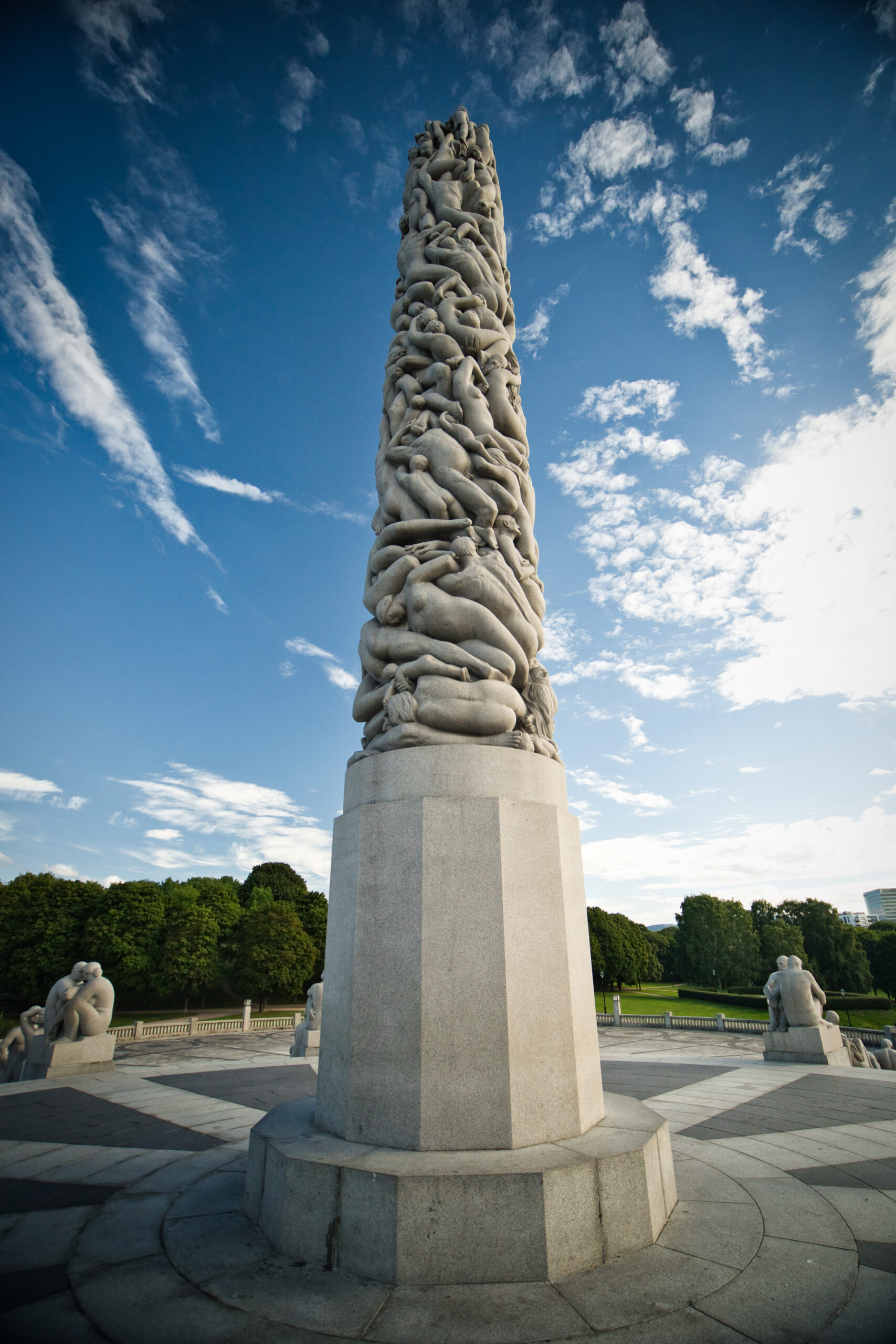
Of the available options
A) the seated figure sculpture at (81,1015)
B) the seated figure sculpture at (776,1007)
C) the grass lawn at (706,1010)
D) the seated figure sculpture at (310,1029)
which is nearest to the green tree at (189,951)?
the grass lawn at (706,1010)

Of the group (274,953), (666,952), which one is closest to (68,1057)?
(274,953)

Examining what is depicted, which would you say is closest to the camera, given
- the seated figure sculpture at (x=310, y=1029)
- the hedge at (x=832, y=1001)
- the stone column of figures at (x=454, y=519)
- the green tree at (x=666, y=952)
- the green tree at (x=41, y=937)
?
the stone column of figures at (x=454, y=519)

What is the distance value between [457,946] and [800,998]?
41.7ft

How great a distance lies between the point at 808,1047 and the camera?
1356cm

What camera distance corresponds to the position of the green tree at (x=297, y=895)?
55188 millimetres

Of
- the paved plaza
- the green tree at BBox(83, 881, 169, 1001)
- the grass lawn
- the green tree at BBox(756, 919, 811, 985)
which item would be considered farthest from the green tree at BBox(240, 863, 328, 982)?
the paved plaza

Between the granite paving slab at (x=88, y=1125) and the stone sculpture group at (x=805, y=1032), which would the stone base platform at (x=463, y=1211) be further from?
the stone sculpture group at (x=805, y=1032)

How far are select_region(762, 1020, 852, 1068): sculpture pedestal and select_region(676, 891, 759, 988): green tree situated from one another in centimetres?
6377

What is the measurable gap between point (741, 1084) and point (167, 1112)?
9213 mm

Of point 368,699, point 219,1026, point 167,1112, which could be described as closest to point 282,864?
point 219,1026

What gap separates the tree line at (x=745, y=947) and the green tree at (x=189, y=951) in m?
34.4

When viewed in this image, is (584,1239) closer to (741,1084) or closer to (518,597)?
(518,597)

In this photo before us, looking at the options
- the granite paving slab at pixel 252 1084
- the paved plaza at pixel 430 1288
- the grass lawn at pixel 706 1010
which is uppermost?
the paved plaza at pixel 430 1288

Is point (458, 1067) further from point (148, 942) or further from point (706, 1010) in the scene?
point (148, 942)
